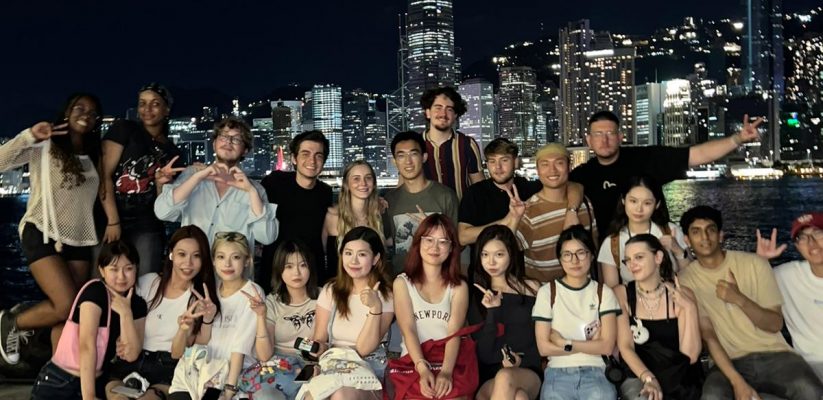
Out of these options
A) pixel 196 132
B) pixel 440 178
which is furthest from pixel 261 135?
pixel 440 178

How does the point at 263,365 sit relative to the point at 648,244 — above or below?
below

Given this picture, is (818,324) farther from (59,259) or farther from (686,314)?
(59,259)

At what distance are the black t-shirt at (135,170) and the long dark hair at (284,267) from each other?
140 centimetres

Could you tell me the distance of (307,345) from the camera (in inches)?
187

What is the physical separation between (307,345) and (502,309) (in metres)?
1.28

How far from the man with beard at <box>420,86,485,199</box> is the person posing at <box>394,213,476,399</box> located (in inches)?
73.7

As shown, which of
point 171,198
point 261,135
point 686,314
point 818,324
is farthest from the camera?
point 261,135

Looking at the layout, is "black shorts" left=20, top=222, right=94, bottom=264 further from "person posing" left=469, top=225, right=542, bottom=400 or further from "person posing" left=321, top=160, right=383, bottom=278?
"person posing" left=469, top=225, right=542, bottom=400

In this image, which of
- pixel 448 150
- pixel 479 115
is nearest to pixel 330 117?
pixel 479 115

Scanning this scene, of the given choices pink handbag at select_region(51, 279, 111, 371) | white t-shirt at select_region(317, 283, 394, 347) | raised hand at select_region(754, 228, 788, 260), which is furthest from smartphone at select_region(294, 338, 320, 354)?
raised hand at select_region(754, 228, 788, 260)

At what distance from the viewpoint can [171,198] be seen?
5574mm

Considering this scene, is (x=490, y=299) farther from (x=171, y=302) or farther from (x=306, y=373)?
(x=171, y=302)

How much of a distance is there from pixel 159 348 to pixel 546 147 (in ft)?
10.1

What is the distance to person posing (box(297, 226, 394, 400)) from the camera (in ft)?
15.4
